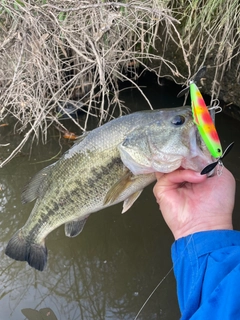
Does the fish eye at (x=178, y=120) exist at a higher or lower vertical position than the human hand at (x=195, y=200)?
higher

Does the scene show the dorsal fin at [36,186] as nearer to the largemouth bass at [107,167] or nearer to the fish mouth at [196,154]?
the largemouth bass at [107,167]

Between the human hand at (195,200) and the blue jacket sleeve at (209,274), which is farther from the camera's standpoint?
the human hand at (195,200)

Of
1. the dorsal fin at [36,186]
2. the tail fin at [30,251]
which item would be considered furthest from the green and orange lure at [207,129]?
the tail fin at [30,251]

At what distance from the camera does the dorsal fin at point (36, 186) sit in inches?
79.9

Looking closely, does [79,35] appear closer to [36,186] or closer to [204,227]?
[36,186]

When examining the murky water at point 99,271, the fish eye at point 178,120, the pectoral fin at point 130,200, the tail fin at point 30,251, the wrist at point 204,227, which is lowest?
the murky water at point 99,271

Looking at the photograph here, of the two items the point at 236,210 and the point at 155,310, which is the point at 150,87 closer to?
the point at 236,210

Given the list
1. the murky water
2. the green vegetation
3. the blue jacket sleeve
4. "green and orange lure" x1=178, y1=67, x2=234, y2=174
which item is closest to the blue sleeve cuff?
the blue jacket sleeve

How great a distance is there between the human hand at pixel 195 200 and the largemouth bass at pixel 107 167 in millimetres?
60

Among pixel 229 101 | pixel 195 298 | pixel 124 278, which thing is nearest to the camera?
pixel 195 298

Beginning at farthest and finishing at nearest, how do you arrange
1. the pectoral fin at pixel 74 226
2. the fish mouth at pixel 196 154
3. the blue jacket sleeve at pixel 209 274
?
1. the pectoral fin at pixel 74 226
2. the fish mouth at pixel 196 154
3. the blue jacket sleeve at pixel 209 274

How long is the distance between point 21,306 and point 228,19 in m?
2.86

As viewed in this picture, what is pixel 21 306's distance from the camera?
7.97 feet

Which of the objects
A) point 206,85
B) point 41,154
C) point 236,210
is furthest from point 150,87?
point 236,210
